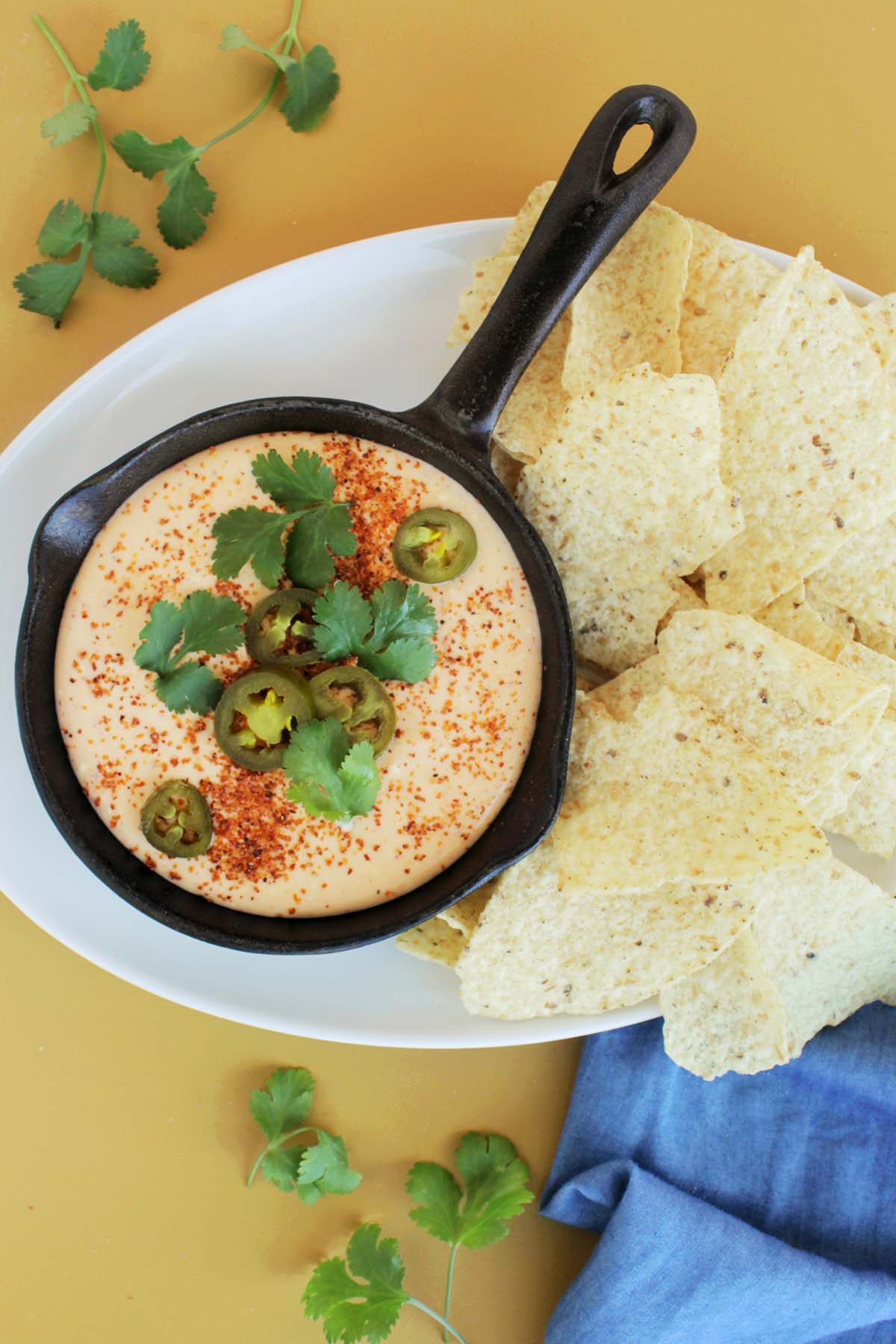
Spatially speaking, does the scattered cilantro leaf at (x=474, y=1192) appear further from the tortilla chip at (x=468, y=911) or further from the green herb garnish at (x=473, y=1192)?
the tortilla chip at (x=468, y=911)

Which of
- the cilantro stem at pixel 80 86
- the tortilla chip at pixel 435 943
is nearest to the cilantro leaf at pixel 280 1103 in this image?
the tortilla chip at pixel 435 943

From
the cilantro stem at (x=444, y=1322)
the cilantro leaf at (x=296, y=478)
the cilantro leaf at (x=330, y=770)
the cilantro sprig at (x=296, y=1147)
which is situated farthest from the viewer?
the cilantro stem at (x=444, y=1322)

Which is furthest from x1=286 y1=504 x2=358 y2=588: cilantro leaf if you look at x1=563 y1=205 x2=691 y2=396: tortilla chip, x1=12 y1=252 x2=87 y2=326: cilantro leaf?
x1=12 y1=252 x2=87 y2=326: cilantro leaf

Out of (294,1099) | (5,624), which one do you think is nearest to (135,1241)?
(294,1099)

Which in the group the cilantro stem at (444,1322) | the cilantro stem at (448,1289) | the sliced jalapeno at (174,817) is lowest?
the cilantro stem at (444,1322)

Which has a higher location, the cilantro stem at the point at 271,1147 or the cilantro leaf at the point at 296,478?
the cilantro leaf at the point at 296,478
